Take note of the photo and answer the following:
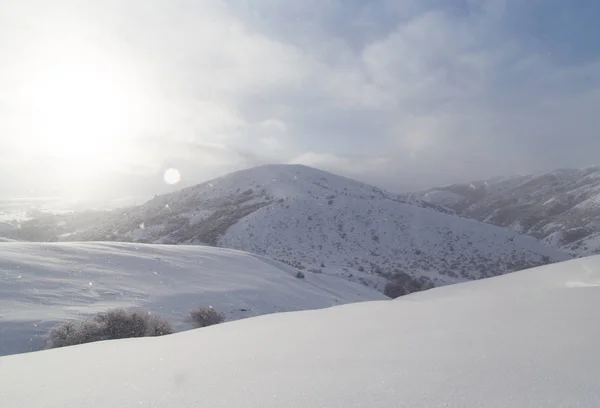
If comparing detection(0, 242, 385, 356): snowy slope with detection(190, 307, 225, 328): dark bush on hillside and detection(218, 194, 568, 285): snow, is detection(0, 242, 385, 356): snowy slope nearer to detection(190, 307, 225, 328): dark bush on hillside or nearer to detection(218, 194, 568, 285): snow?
detection(190, 307, 225, 328): dark bush on hillside

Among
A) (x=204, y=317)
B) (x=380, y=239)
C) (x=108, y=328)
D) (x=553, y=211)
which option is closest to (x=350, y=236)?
(x=380, y=239)

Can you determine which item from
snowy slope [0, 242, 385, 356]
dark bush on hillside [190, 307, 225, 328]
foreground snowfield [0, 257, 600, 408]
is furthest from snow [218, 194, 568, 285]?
foreground snowfield [0, 257, 600, 408]

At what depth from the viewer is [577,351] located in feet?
10.8

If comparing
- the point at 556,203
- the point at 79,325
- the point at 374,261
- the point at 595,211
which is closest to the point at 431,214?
the point at 374,261

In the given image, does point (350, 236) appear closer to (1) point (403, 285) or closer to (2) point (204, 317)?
(1) point (403, 285)

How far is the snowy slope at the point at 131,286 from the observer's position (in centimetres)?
1030

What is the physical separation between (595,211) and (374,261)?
90027 millimetres

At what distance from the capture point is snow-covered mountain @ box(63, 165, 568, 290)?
43000 millimetres

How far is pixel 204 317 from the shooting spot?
12320 millimetres

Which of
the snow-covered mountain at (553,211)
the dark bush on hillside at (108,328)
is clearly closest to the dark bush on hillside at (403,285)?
the dark bush on hillside at (108,328)

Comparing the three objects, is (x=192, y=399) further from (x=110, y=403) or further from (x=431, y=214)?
(x=431, y=214)

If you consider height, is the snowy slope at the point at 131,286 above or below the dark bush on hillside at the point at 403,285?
above

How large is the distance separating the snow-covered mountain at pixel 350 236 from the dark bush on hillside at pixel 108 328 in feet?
76.1

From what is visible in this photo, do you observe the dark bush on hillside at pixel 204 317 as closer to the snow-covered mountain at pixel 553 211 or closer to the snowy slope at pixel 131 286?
the snowy slope at pixel 131 286
